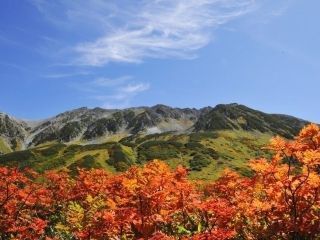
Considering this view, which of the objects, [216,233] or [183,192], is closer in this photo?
[216,233]

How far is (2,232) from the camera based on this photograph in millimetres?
25594

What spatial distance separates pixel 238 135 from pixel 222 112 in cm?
3657

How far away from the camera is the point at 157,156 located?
372 feet

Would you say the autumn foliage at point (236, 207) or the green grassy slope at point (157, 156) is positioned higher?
the green grassy slope at point (157, 156)

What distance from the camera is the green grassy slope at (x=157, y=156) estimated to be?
10075cm

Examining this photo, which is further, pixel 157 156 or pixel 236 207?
pixel 157 156

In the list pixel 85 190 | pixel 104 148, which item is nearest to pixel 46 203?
pixel 85 190

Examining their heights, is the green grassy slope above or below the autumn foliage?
above

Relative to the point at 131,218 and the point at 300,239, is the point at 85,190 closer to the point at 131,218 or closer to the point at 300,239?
the point at 131,218

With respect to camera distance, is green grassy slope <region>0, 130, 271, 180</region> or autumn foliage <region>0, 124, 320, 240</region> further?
green grassy slope <region>0, 130, 271, 180</region>

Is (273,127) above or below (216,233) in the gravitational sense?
above

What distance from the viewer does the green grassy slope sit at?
100750 millimetres

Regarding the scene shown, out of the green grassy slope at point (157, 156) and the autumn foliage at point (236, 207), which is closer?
the autumn foliage at point (236, 207)

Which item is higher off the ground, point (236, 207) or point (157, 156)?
point (157, 156)
